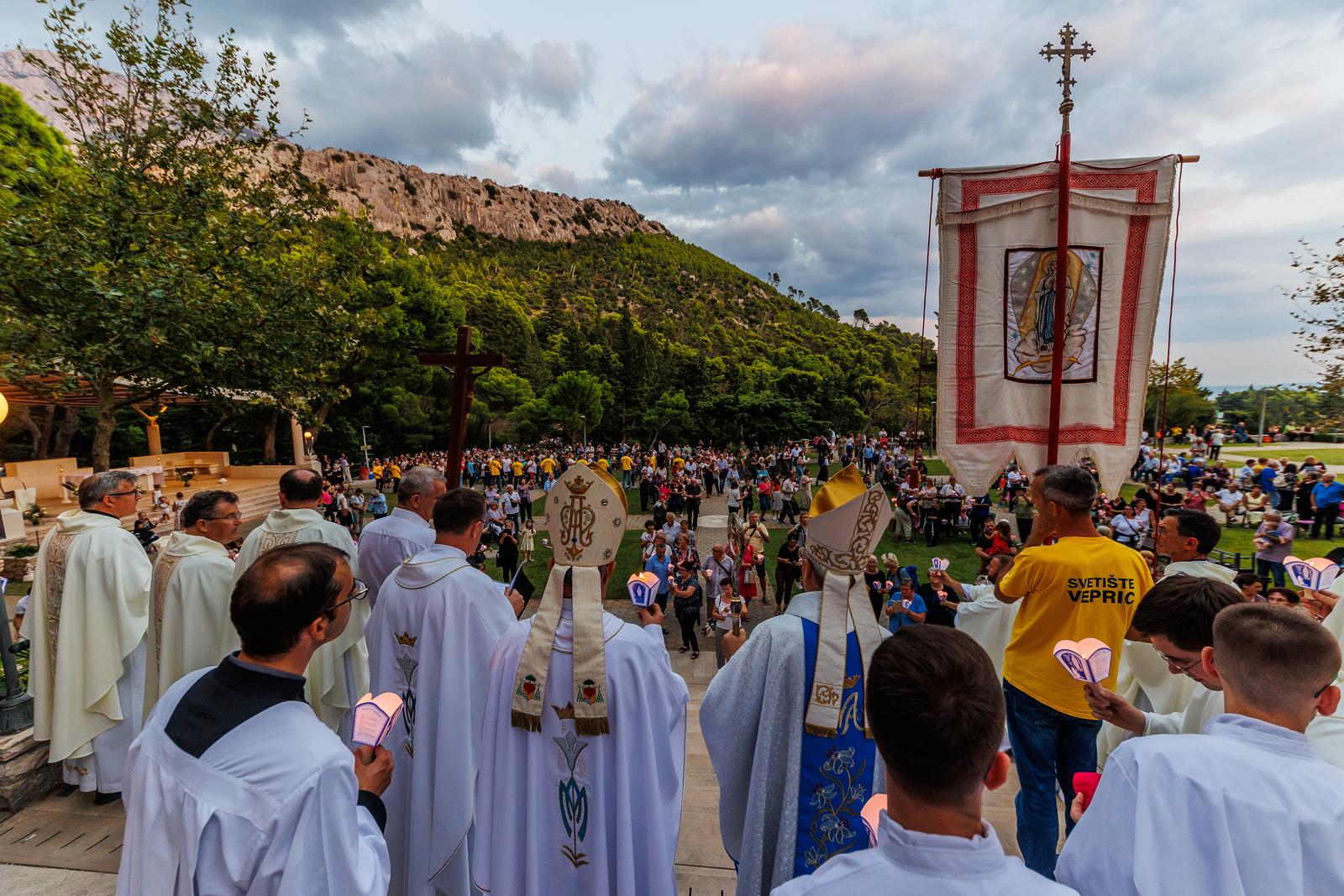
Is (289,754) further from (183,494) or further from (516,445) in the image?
(516,445)

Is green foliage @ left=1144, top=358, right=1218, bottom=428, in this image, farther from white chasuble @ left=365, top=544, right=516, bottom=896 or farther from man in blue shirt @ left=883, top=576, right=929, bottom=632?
white chasuble @ left=365, top=544, right=516, bottom=896

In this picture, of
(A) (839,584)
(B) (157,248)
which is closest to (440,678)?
(A) (839,584)

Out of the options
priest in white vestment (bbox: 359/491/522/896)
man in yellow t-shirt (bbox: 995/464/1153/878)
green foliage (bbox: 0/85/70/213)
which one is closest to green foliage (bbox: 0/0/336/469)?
green foliage (bbox: 0/85/70/213)

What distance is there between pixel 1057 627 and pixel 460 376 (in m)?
4.68

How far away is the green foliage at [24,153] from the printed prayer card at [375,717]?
13.2 m

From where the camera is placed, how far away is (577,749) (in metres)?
2.49

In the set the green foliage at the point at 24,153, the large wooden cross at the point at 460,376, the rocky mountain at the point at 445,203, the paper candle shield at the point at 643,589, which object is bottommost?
the paper candle shield at the point at 643,589

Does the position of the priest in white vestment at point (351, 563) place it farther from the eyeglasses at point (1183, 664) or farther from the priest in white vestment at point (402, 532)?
the eyeglasses at point (1183, 664)

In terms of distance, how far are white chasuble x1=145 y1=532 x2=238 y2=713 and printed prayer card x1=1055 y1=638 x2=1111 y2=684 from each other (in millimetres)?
4291

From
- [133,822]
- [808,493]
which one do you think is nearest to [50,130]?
[808,493]

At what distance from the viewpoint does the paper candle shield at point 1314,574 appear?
334cm

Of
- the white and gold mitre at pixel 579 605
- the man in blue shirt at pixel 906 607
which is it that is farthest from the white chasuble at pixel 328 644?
the man in blue shirt at pixel 906 607

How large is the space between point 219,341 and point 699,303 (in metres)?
89.5

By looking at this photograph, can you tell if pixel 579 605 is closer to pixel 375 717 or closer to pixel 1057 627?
pixel 375 717
